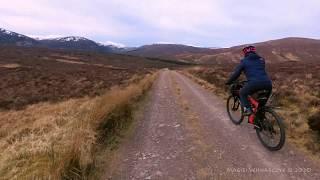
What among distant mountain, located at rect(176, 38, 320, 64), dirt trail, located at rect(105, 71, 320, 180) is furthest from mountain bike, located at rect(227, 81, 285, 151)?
distant mountain, located at rect(176, 38, 320, 64)

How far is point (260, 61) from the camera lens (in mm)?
9203

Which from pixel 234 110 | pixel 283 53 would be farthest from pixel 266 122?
pixel 283 53

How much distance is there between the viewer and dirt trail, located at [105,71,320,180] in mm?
6785

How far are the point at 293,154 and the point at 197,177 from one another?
2496 mm

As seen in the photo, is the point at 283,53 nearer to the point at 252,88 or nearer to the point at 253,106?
the point at 253,106

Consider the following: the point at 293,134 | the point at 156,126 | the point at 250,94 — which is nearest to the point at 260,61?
the point at 250,94

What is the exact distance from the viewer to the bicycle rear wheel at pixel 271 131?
7994mm

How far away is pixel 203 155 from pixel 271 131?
68.1 inches

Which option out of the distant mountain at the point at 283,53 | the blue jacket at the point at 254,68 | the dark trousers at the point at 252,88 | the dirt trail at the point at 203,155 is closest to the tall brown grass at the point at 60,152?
the dirt trail at the point at 203,155

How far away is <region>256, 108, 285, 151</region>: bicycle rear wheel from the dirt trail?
0.56ft

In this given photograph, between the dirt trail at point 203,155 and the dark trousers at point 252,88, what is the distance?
884 millimetres

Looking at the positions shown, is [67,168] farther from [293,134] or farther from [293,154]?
[293,134]

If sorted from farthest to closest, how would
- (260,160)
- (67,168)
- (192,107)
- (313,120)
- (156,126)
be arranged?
(192,107) → (156,126) → (313,120) → (260,160) → (67,168)

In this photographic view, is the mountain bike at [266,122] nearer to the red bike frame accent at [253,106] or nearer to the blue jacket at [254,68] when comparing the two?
the red bike frame accent at [253,106]
